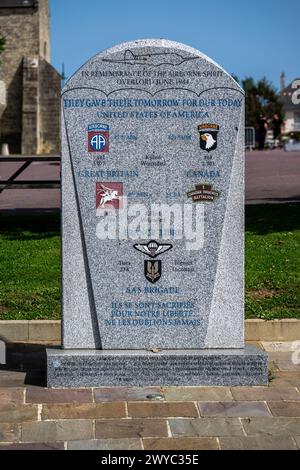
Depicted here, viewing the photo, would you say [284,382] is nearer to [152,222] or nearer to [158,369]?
[158,369]

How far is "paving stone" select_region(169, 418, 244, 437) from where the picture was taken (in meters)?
5.17

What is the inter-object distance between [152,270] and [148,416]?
1.14 meters

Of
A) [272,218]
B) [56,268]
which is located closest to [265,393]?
[56,268]

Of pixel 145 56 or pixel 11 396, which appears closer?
pixel 11 396

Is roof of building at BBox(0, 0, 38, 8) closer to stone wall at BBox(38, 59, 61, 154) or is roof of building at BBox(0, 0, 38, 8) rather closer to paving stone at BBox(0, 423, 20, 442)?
stone wall at BBox(38, 59, 61, 154)

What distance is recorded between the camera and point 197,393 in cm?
599

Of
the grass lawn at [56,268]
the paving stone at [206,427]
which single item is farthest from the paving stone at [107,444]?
the grass lawn at [56,268]

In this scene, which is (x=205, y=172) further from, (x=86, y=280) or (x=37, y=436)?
(x=37, y=436)

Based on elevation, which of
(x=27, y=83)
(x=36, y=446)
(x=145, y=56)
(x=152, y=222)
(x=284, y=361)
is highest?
(x=27, y=83)

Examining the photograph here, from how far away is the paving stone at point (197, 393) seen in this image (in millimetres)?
5865

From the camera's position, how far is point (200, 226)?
6.15 meters

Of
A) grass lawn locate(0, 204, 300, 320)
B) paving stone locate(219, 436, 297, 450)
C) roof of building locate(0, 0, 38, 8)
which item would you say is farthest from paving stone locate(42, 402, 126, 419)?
roof of building locate(0, 0, 38, 8)

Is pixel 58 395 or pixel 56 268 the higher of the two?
pixel 56 268
